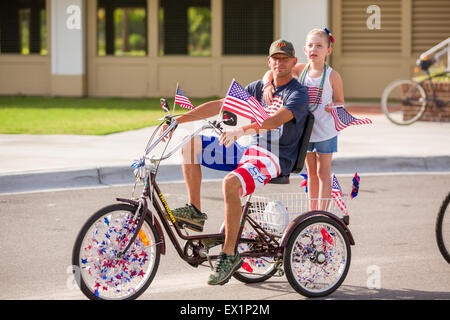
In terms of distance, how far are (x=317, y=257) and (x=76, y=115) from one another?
37.4ft

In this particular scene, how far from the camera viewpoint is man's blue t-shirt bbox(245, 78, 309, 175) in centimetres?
534

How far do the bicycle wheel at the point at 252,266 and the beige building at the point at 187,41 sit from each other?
1486cm

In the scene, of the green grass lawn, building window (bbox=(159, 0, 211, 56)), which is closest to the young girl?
the green grass lawn

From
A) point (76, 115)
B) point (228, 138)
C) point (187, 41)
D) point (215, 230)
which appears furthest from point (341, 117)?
point (187, 41)

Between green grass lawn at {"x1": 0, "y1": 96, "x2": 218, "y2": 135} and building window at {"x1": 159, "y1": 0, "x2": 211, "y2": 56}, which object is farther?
building window at {"x1": 159, "y1": 0, "x2": 211, "y2": 56}

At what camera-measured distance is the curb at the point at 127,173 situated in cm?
935

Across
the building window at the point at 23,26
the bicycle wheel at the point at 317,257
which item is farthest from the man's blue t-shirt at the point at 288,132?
the building window at the point at 23,26

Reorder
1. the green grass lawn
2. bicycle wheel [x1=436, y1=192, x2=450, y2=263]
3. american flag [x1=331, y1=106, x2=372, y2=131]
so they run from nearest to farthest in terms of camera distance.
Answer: bicycle wheel [x1=436, y1=192, x2=450, y2=263] < american flag [x1=331, y1=106, x2=372, y2=131] < the green grass lawn

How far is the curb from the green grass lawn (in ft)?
11.1

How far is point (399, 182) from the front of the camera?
994 centimetres

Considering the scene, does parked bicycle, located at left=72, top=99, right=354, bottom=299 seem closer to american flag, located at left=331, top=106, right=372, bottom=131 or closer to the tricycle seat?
the tricycle seat

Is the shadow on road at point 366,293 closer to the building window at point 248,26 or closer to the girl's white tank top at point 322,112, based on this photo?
the girl's white tank top at point 322,112

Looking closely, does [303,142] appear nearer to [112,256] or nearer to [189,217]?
[189,217]

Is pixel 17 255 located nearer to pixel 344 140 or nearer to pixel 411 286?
pixel 411 286
